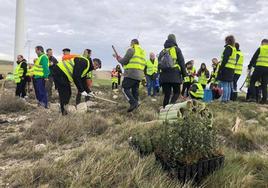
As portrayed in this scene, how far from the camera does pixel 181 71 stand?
8.35 meters

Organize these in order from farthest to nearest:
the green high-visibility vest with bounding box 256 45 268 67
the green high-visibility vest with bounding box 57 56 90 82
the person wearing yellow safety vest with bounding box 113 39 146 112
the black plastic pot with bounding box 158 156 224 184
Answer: the green high-visibility vest with bounding box 256 45 268 67, the person wearing yellow safety vest with bounding box 113 39 146 112, the green high-visibility vest with bounding box 57 56 90 82, the black plastic pot with bounding box 158 156 224 184

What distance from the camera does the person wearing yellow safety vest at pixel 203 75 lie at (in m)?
14.0

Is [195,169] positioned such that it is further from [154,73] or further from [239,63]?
[154,73]

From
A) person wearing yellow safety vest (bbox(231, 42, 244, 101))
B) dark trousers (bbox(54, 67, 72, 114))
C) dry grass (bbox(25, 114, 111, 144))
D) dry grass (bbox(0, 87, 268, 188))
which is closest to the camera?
dry grass (bbox(0, 87, 268, 188))

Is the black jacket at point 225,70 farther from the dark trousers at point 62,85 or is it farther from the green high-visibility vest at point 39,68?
the green high-visibility vest at point 39,68

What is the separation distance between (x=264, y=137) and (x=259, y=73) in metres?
4.68

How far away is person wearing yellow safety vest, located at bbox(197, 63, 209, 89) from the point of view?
1404cm

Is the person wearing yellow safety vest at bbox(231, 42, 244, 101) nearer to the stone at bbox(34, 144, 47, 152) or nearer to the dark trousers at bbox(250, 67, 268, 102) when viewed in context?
the dark trousers at bbox(250, 67, 268, 102)

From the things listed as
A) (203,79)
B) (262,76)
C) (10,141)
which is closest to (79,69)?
(10,141)

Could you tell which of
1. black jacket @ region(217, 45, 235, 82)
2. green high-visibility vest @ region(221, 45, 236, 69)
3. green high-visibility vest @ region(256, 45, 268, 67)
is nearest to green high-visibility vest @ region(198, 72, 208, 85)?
green high-visibility vest @ region(256, 45, 268, 67)

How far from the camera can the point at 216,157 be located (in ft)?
15.1

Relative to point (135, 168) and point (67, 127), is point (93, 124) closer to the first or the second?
point (67, 127)

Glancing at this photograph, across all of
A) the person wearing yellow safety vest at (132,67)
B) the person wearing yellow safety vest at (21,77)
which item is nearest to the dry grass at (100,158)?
the person wearing yellow safety vest at (132,67)

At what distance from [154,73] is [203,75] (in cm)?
186
